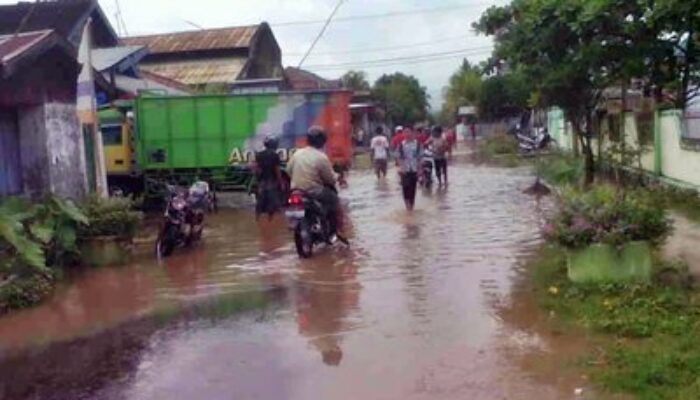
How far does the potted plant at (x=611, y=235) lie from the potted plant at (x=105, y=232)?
625cm

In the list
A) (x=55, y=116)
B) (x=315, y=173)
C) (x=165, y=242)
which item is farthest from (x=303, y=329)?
(x=55, y=116)

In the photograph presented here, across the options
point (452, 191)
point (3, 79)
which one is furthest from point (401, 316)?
point (452, 191)

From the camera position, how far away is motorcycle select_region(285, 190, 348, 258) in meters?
11.7

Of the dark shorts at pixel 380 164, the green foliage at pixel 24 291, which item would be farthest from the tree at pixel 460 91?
the green foliage at pixel 24 291

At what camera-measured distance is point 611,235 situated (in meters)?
8.05

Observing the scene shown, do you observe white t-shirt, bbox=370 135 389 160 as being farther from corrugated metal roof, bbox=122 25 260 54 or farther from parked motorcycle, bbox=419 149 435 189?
corrugated metal roof, bbox=122 25 260 54

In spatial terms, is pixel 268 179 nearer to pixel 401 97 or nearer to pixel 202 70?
pixel 202 70

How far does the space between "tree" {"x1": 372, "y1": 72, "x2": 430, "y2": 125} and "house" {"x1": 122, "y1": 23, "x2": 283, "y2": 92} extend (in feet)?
93.9

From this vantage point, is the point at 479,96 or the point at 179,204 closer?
the point at 179,204

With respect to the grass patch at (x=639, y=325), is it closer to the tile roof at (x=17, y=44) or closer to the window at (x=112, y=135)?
the tile roof at (x=17, y=44)

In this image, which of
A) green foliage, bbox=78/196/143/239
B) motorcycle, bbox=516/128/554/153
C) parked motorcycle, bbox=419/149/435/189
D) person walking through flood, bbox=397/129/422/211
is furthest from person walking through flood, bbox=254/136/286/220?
motorcycle, bbox=516/128/554/153

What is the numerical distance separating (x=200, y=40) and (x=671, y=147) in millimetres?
26498

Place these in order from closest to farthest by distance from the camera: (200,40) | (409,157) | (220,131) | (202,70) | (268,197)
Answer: (268,197) < (409,157) < (220,131) < (202,70) < (200,40)

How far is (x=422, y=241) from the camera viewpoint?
41.9 ft
